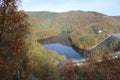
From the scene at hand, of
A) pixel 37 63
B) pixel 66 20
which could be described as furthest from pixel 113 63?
pixel 66 20

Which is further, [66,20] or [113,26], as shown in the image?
[66,20]

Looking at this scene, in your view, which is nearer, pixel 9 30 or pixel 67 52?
pixel 9 30

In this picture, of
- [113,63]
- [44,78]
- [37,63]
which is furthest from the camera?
[113,63]

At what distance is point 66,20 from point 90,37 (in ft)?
332

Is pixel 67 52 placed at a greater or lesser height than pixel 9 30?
lesser

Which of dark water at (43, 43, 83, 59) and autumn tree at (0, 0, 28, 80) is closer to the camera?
autumn tree at (0, 0, 28, 80)

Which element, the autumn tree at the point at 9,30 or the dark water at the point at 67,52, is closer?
the autumn tree at the point at 9,30

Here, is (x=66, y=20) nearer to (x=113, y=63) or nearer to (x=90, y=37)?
(x=90, y=37)

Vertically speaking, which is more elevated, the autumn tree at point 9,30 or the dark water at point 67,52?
→ the autumn tree at point 9,30

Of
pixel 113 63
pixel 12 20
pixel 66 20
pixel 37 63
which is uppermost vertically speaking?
pixel 12 20

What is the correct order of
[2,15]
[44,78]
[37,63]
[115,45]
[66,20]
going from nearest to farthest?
[2,15] < [44,78] < [37,63] < [115,45] < [66,20]

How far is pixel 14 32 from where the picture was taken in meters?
8.88

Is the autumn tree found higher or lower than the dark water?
higher

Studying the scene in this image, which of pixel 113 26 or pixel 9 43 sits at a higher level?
pixel 9 43
